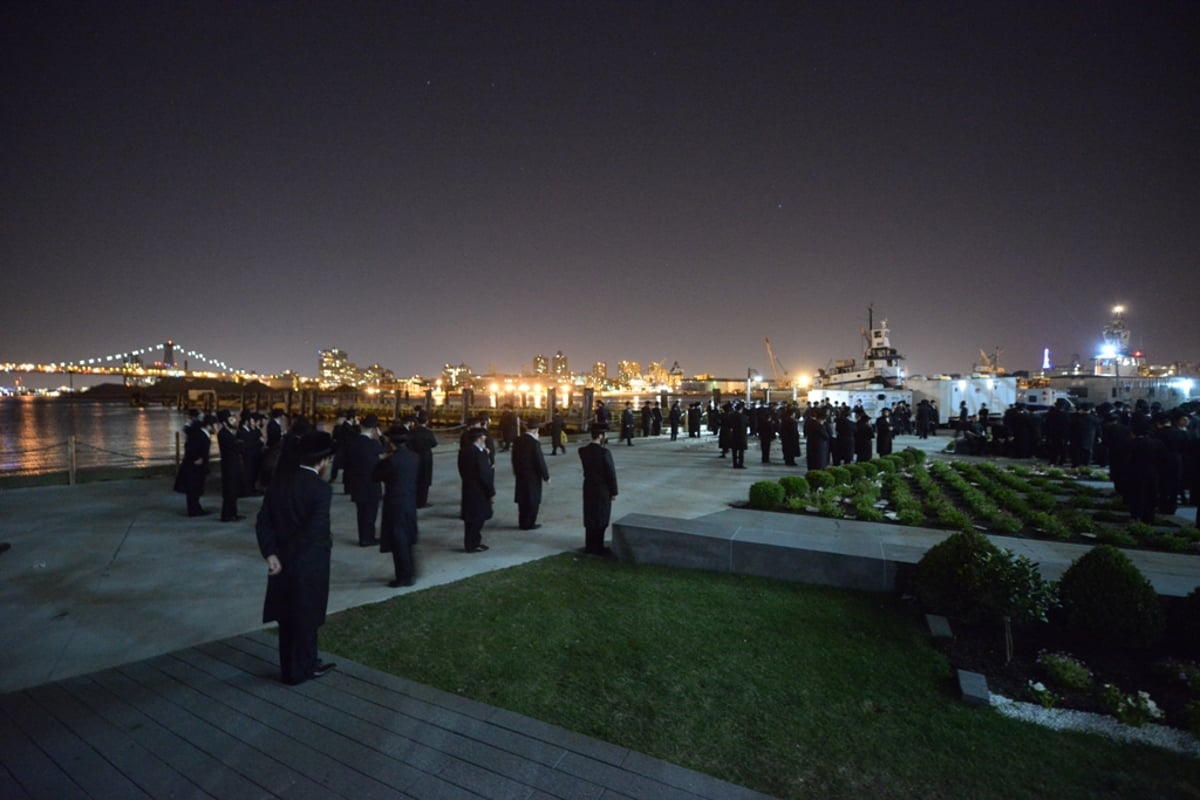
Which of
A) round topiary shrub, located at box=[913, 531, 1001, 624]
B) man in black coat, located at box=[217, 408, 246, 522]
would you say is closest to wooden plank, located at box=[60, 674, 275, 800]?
round topiary shrub, located at box=[913, 531, 1001, 624]

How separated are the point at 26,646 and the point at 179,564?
2698 millimetres

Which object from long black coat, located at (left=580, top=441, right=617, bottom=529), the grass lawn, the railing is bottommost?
the railing

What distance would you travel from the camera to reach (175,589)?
279 inches

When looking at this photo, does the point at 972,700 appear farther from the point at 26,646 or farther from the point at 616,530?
the point at 26,646

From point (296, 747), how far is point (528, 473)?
637 centimetres

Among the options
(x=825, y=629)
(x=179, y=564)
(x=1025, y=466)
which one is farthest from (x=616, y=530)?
(x=1025, y=466)

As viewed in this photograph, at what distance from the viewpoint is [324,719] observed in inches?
162

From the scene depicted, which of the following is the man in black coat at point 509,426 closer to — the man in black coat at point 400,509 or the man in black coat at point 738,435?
the man in black coat at point 738,435

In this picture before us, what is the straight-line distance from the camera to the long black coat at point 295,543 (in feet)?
15.4

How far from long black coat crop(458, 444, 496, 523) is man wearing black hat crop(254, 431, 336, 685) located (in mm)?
3947

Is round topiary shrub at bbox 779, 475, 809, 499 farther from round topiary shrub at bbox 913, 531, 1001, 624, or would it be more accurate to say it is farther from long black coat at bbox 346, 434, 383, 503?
long black coat at bbox 346, 434, 383, 503

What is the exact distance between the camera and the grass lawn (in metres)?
3.57

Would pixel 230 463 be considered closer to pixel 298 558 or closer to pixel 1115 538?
pixel 298 558

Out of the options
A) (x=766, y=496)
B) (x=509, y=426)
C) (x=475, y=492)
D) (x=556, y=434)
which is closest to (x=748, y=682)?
(x=475, y=492)
